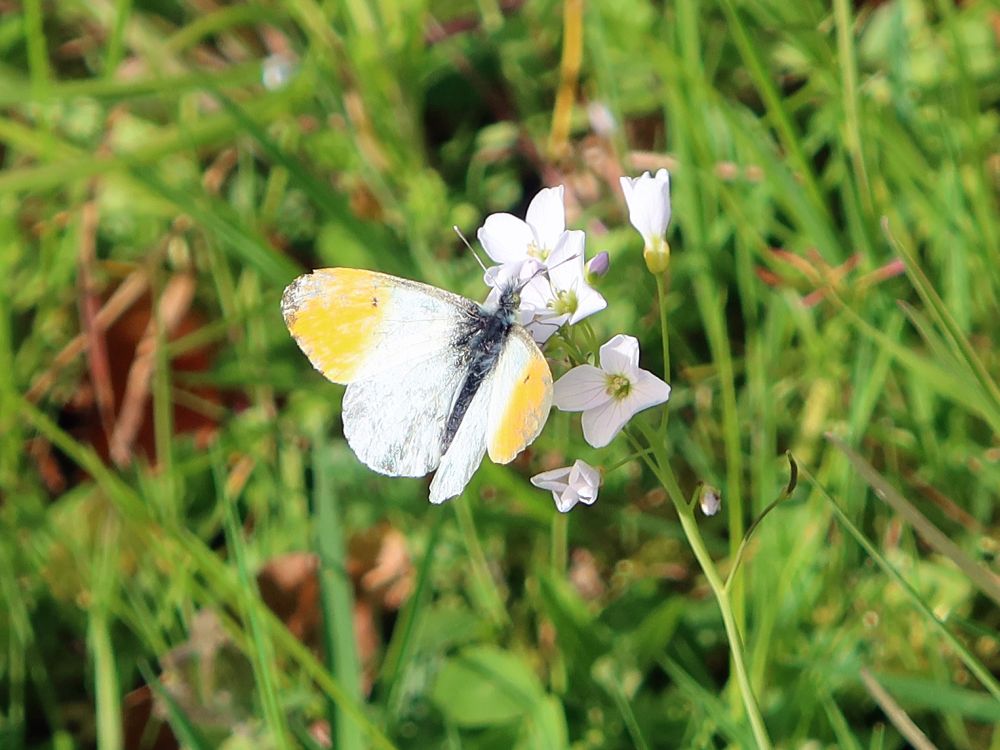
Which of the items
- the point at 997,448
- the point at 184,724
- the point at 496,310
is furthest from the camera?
the point at 997,448

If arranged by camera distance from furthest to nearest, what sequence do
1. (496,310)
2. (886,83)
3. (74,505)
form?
1. (74,505)
2. (886,83)
3. (496,310)

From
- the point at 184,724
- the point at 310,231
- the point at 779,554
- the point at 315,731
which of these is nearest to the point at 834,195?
the point at 779,554

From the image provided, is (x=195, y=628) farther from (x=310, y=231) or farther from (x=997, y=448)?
(x=997, y=448)

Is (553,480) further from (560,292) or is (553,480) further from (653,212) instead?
(653,212)

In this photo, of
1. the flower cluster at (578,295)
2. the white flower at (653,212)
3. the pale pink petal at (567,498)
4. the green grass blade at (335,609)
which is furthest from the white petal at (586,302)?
the green grass blade at (335,609)

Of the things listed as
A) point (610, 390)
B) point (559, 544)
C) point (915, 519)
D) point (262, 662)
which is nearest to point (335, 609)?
point (262, 662)

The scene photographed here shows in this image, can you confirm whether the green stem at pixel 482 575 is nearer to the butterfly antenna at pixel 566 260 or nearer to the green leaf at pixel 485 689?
the green leaf at pixel 485 689

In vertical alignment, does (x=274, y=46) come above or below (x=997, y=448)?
above
